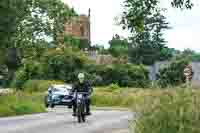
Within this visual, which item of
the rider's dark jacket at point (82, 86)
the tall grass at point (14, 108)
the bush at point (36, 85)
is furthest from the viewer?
the bush at point (36, 85)

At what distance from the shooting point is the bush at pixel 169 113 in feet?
47.1

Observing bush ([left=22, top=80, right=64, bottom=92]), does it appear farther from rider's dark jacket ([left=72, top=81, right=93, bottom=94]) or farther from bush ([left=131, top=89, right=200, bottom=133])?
bush ([left=131, top=89, right=200, bottom=133])

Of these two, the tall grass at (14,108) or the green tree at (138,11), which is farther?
the tall grass at (14,108)

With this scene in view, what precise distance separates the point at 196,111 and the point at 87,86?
1461 cm

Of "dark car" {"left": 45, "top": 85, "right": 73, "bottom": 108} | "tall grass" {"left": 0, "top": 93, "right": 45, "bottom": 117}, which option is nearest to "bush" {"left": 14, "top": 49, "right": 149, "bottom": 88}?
"dark car" {"left": 45, "top": 85, "right": 73, "bottom": 108}

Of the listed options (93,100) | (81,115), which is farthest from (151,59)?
(81,115)

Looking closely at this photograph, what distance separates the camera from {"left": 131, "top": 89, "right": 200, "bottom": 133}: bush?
14.4m

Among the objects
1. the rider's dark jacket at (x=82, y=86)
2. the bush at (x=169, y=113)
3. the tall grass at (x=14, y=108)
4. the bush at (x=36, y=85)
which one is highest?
the bush at (x=169, y=113)

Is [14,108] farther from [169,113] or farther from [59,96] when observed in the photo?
[169,113]

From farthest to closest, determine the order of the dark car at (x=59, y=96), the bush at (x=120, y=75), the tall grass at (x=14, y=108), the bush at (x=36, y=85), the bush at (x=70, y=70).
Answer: the bush at (x=120, y=75) < the bush at (x=70, y=70) < the bush at (x=36, y=85) < the dark car at (x=59, y=96) < the tall grass at (x=14, y=108)

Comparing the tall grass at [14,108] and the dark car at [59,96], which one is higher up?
the tall grass at [14,108]

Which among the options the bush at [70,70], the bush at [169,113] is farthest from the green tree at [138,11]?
the bush at [70,70]

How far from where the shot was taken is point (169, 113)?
14.7 meters

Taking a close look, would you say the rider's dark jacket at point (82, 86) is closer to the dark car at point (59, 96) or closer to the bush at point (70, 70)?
the dark car at point (59, 96)
